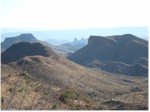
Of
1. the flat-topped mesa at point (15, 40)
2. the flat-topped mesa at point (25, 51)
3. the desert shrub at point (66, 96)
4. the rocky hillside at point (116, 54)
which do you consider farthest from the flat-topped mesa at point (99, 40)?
the desert shrub at point (66, 96)

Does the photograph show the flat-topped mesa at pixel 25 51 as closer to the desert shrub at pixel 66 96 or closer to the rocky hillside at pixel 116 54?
the rocky hillside at pixel 116 54

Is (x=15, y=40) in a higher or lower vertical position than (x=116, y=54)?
lower

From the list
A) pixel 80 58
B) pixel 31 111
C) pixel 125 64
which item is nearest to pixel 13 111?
pixel 31 111

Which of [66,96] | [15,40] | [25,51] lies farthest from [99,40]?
[66,96]

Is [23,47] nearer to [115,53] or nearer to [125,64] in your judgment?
[125,64]

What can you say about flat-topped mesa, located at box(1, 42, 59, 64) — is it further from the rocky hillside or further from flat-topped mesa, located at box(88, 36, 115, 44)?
flat-topped mesa, located at box(88, 36, 115, 44)

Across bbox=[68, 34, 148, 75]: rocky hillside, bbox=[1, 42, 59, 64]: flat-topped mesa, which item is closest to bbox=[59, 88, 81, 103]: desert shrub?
bbox=[1, 42, 59, 64]: flat-topped mesa

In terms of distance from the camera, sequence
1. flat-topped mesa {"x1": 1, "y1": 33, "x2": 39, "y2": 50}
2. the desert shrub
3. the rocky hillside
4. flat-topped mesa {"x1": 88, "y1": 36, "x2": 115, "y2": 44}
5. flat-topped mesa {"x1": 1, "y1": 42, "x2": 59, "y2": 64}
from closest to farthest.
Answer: the desert shrub → flat-topped mesa {"x1": 1, "y1": 42, "x2": 59, "y2": 64} → the rocky hillside → flat-topped mesa {"x1": 88, "y1": 36, "x2": 115, "y2": 44} → flat-topped mesa {"x1": 1, "y1": 33, "x2": 39, "y2": 50}

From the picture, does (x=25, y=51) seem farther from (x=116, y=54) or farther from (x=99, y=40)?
(x=99, y=40)
